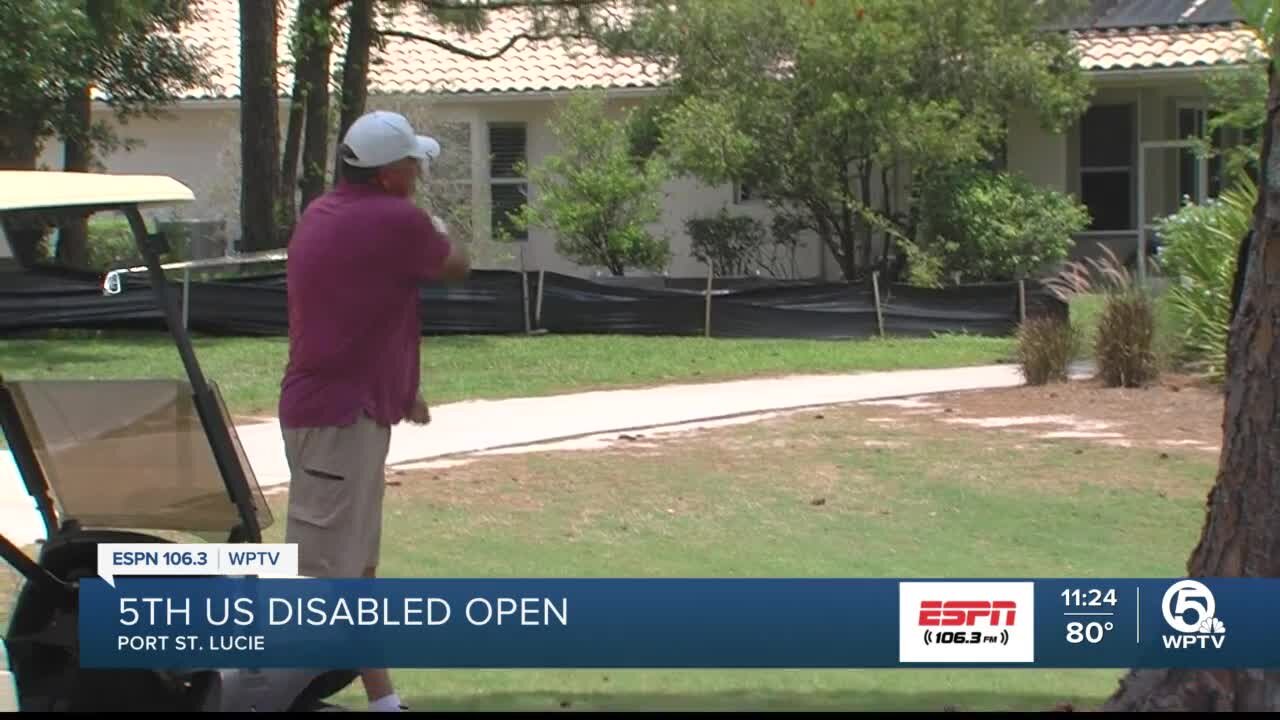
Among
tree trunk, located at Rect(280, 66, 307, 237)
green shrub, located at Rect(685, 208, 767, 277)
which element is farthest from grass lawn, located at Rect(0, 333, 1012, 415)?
green shrub, located at Rect(685, 208, 767, 277)

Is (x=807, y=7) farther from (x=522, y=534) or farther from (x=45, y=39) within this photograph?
(x=522, y=534)

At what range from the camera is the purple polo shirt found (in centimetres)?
542

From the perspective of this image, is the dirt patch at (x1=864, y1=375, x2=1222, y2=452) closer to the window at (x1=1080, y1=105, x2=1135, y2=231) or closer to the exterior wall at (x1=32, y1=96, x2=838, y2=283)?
the exterior wall at (x1=32, y1=96, x2=838, y2=283)

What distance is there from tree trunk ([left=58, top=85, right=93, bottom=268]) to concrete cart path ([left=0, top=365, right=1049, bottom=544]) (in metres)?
7.39

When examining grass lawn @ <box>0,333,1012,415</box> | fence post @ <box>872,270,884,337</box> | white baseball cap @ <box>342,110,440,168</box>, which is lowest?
grass lawn @ <box>0,333,1012,415</box>

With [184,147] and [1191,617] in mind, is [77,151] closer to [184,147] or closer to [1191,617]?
[184,147]

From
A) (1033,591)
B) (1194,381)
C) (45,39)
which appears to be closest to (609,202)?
(45,39)

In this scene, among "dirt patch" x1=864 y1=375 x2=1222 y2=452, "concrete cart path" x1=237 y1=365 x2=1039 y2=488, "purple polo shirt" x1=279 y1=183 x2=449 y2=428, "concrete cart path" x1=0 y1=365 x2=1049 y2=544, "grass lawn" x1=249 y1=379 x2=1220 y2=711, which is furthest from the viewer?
"dirt patch" x1=864 y1=375 x2=1222 y2=452

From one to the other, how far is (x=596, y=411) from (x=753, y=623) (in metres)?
7.89

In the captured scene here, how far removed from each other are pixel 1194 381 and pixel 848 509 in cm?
641

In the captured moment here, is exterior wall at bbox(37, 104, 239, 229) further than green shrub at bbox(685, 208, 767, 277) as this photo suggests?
Result: Yes

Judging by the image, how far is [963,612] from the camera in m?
5.89

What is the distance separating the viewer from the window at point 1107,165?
1022 inches

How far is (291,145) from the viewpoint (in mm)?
22266
